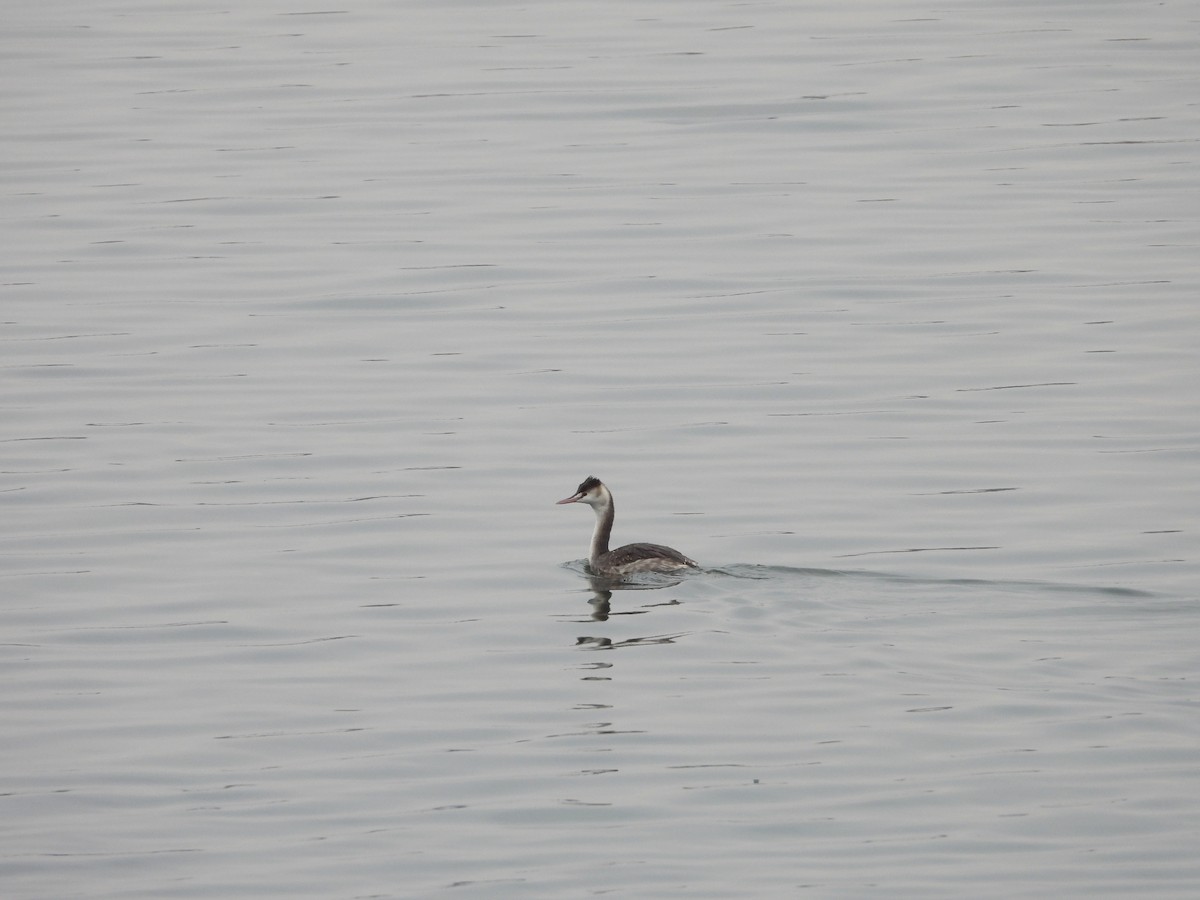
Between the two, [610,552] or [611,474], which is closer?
[610,552]

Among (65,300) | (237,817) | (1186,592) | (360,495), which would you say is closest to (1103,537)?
(1186,592)

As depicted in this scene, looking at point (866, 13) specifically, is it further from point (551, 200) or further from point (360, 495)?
point (360, 495)

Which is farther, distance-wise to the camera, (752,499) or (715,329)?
(715,329)

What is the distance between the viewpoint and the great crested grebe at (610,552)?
13.6 meters

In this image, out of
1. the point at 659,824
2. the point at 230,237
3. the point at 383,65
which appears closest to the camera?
the point at 659,824

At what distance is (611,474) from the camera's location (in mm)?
16109

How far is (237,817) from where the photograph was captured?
9.89 m

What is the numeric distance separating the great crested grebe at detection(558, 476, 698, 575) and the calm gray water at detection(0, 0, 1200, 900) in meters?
0.26

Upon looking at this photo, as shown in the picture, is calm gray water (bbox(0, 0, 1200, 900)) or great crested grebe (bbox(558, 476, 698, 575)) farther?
great crested grebe (bbox(558, 476, 698, 575))

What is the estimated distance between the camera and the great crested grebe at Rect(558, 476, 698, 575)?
13633 mm

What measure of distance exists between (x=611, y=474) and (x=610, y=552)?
199 centimetres

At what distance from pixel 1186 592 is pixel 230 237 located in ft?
48.8

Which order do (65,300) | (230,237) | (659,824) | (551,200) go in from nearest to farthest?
(659,824), (65,300), (230,237), (551,200)

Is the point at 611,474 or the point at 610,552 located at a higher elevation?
the point at 611,474
